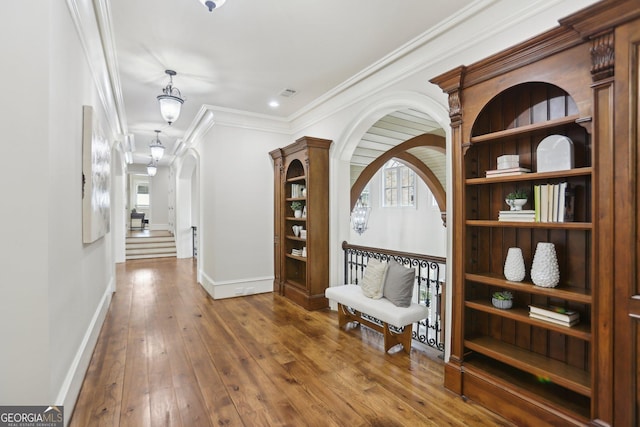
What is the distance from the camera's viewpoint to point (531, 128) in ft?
6.64

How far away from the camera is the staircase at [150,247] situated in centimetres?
922

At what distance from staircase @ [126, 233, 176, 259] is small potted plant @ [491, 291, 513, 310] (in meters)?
9.40

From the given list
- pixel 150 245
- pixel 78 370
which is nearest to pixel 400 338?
pixel 78 370

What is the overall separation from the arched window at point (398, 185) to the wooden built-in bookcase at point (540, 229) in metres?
6.40

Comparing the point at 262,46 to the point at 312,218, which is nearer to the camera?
the point at 262,46

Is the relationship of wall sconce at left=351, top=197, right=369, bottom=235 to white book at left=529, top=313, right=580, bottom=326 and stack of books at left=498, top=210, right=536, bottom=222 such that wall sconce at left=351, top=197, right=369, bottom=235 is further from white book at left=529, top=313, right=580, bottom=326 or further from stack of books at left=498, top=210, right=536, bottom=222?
white book at left=529, top=313, right=580, bottom=326

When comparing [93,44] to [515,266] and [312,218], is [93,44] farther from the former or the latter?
[515,266]

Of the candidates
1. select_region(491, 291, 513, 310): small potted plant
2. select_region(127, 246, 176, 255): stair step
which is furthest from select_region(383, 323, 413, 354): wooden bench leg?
select_region(127, 246, 176, 255): stair step

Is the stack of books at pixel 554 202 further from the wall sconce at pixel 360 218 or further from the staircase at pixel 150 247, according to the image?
the staircase at pixel 150 247

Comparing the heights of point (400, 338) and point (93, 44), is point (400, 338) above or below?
below

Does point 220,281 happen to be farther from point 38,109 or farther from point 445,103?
point 445,103

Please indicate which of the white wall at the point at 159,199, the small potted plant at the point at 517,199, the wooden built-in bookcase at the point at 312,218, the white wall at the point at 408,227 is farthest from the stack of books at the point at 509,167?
the white wall at the point at 159,199

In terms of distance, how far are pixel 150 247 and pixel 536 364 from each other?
10.1 metres

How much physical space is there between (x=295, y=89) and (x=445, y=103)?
2213 millimetres
